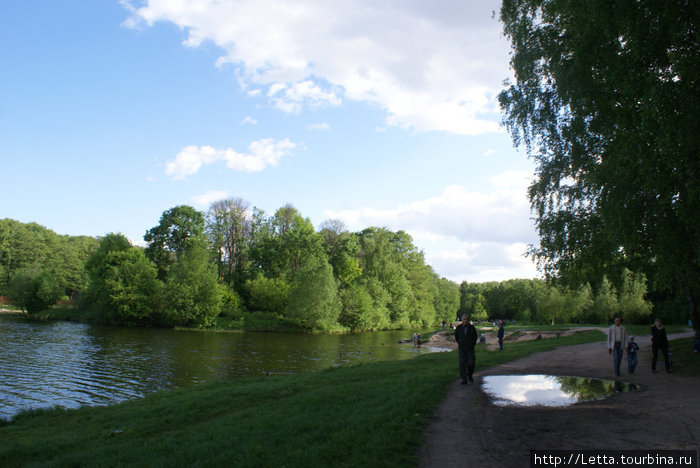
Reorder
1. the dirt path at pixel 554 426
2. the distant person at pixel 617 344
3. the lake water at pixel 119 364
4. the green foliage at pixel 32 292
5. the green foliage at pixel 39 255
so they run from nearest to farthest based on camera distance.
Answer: the dirt path at pixel 554 426 → the distant person at pixel 617 344 → the lake water at pixel 119 364 → the green foliage at pixel 32 292 → the green foliage at pixel 39 255

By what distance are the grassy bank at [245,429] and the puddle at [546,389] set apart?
58.9 inches

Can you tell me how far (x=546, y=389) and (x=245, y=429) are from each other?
8366mm

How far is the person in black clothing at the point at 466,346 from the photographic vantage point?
12.8 m

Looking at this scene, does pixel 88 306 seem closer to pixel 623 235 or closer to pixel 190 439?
pixel 190 439

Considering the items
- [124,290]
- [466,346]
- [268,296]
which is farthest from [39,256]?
[466,346]

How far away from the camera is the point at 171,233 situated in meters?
69.8

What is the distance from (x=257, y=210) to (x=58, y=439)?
2752 inches

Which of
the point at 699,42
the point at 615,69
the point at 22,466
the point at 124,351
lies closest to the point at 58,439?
the point at 22,466

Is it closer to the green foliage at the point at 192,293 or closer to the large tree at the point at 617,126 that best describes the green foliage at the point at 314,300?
the green foliage at the point at 192,293

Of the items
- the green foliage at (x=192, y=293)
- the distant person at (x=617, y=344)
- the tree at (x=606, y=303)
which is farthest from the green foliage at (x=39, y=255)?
the distant person at (x=617, y=344)

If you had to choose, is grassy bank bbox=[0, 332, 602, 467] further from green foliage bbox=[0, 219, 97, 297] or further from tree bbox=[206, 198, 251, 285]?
green foliage bbox=[0, 219, 97, 297]

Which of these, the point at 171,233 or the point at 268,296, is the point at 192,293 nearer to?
the point at 268,296

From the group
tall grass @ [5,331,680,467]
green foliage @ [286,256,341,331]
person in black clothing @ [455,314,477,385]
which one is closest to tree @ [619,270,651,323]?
green foliage @ [286,256,341,331]

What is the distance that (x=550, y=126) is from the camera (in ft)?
58.0
